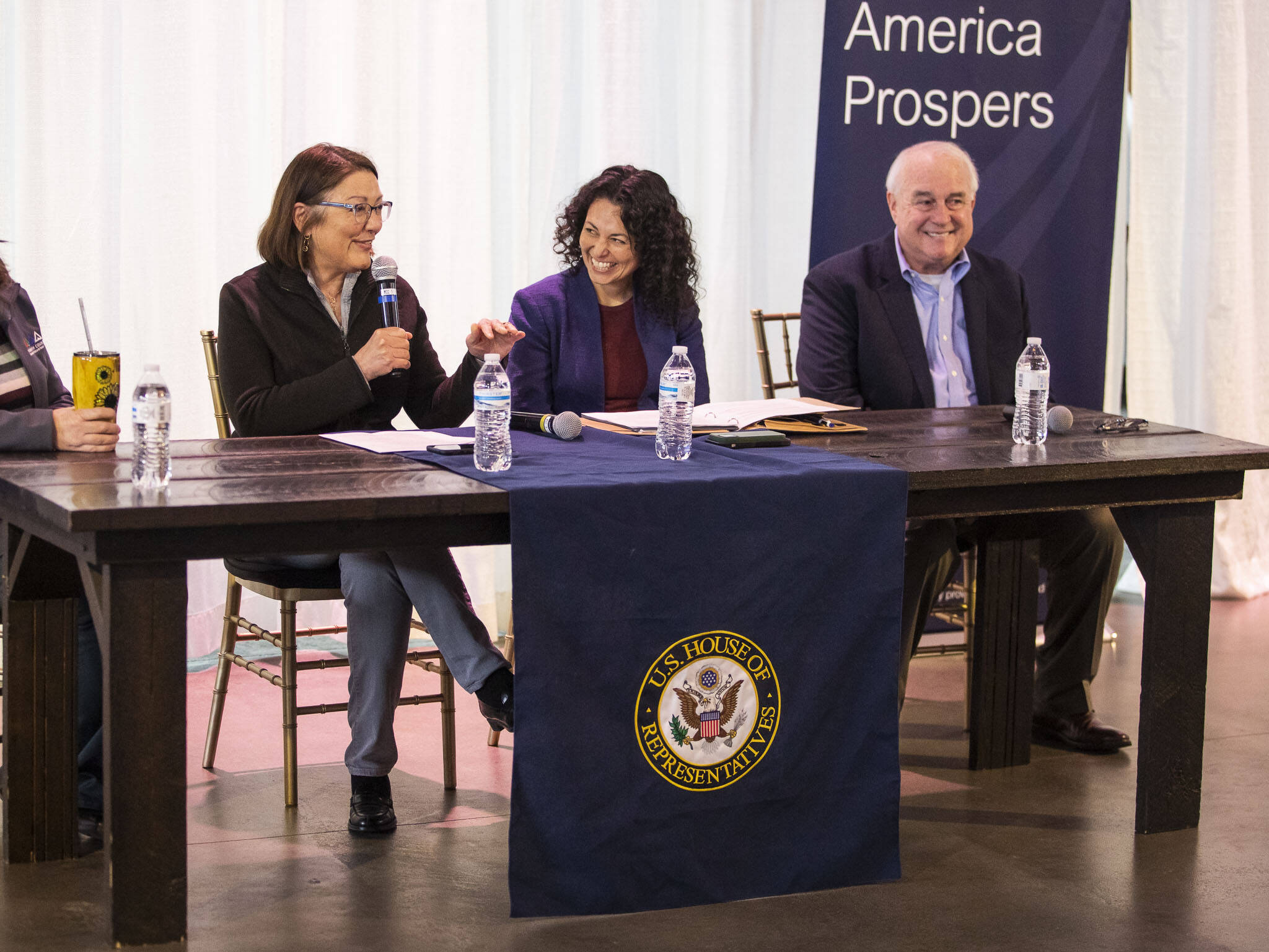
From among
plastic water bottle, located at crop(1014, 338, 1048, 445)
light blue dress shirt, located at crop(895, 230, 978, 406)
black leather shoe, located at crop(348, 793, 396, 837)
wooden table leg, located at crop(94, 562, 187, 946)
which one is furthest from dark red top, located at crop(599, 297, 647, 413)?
wooden table leg, located at crop(94, 562, 187, 946)

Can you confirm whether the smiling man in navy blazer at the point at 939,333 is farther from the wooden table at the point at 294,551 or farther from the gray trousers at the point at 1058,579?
the wooden table at the point at 294,551

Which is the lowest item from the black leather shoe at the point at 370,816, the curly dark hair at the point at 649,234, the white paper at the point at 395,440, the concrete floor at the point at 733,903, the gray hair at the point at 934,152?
the concrete floor at the point at 733,903

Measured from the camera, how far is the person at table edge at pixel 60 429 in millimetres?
2561

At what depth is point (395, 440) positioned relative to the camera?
275 centimetres

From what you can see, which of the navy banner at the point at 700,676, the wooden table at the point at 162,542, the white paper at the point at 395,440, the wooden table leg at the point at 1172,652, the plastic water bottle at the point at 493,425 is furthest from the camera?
the wooden table leg at the point at 1172,652

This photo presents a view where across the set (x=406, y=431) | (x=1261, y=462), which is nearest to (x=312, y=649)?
(x=406, y=431)

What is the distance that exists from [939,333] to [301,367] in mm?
1529

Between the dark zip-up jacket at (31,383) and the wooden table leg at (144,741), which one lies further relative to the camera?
the dark zip-up jacket at (31,383)

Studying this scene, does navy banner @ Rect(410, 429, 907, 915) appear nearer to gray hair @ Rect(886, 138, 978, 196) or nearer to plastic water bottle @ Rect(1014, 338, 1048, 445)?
plastic water bottle @ Rect(1014, 338, 1048, 445)

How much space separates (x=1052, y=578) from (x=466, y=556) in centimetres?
166

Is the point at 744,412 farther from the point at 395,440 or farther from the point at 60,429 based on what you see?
the point at 60,429

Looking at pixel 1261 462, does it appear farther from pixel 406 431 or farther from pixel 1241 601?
pixel 1241 601

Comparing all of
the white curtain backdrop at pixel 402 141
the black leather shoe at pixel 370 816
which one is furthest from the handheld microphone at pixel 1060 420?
the white curtain backdrop at pixel 402 141

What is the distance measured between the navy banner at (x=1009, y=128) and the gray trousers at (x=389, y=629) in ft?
7.09
